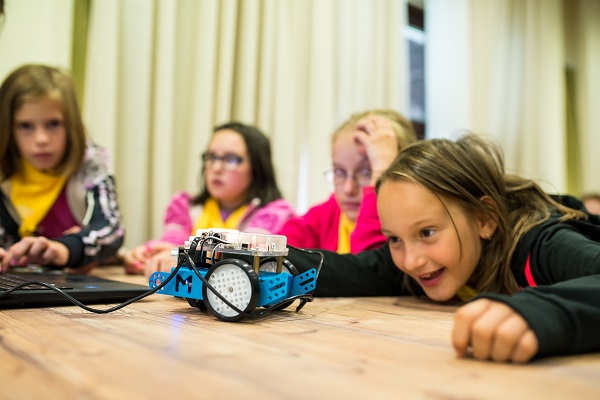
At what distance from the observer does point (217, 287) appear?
71 centimetres

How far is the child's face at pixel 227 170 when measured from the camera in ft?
5.84

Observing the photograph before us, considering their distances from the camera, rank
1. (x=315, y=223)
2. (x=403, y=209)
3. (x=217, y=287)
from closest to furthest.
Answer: (x=217, y=287), (x=403, y=209), (x=315, y=223)

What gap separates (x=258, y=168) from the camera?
1.86 metres

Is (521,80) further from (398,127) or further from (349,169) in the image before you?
(349,169)

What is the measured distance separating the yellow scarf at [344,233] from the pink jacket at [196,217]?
25 cm

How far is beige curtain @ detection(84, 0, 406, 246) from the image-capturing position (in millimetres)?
1933

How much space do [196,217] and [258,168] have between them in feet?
0.87

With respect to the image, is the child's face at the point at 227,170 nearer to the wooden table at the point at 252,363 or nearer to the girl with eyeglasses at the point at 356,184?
the girl with eyeglasses at the point at 356,184

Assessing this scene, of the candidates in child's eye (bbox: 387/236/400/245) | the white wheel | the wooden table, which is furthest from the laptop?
child's eye (bbox: 387/236/400/245)

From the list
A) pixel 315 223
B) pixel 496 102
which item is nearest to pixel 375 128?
pixel 315 223

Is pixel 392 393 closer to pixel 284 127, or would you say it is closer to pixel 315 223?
pixel 315 223

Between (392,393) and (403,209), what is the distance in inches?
22.5

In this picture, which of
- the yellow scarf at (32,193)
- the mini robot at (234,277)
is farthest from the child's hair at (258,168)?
the mini robot at (234,277)

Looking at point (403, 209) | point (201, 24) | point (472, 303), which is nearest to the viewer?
point (472, 303)
